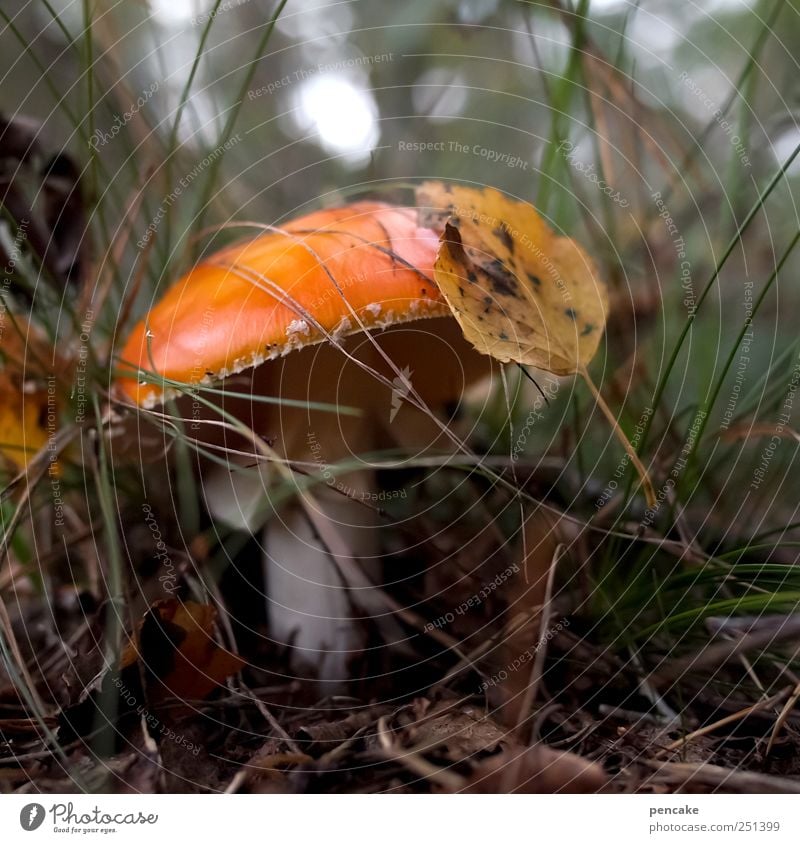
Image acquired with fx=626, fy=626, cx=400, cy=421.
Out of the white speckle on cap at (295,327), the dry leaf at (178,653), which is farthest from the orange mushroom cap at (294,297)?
the dry leaf at (178,653)

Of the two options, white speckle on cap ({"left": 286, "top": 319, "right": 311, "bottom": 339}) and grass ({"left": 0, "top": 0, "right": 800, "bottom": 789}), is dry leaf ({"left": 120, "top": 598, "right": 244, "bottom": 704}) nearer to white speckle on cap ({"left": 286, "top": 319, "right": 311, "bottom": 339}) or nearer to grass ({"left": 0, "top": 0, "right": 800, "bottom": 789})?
grass ({"left": 0, "top": 0, "right": 800, "bottom": 789})

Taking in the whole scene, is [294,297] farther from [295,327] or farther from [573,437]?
[573,437]

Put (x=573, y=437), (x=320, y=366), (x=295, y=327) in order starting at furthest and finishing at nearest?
1. (x=573, y=437)
2. (x=320, y=366)
3. (x=295, y=327)

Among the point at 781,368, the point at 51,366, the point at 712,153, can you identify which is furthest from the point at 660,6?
the point at 51,366

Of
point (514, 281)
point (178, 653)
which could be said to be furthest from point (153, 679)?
point (514, 281)
